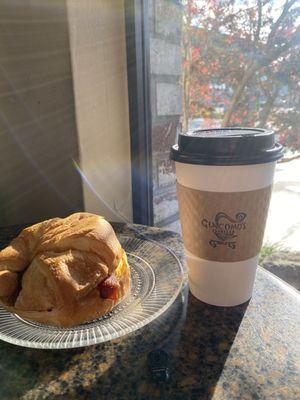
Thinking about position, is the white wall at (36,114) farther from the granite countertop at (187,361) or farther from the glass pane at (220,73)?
the granite countertop at (187,361)

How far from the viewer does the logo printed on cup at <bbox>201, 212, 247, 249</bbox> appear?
0.46 meters

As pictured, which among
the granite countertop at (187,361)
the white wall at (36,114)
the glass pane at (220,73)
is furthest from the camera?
the glass pane at (220,73)

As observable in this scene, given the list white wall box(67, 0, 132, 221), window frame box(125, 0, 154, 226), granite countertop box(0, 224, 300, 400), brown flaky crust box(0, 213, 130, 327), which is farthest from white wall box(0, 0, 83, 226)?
granite countertop box(0, 224, 300, 400)

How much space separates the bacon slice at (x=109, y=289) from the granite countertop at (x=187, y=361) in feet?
0.21

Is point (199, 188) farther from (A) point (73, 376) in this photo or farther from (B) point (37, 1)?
(B) point (37, 1)

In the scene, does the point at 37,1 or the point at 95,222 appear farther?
the point at 37,1

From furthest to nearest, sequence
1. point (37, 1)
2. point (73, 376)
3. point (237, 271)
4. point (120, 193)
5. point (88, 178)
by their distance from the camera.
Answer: point (120, 193) → point (88, 178) → point (37, 1) → point (237, 271) → point (73, 376)

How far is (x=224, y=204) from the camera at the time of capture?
46 centimetres

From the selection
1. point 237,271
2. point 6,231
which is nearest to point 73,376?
point 237,271

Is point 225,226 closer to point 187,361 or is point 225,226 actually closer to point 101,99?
point 187,361

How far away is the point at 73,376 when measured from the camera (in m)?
0.40

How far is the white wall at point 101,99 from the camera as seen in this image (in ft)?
2.61

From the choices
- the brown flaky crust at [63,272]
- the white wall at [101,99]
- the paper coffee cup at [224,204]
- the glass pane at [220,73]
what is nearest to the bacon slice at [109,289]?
the brown flaky crust at [63,272]

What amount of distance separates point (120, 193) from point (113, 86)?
1.00 ft
